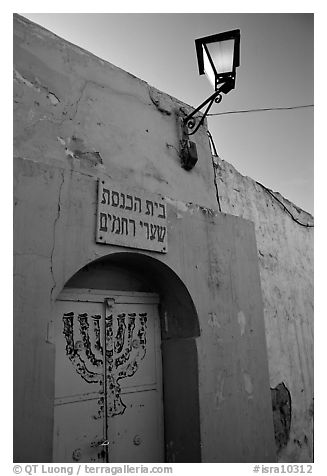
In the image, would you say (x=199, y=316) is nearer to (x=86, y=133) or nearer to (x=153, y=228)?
(x=153, y=228)

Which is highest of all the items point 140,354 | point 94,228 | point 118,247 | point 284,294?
point 94,228

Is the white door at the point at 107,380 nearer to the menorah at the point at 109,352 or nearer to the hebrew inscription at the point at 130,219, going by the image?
the menorah at the point at 109,352

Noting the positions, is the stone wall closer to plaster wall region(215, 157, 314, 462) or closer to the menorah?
plaster wall region(215, 157, 314, 462)

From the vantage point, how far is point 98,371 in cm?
243

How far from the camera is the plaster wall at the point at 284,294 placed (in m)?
3.99

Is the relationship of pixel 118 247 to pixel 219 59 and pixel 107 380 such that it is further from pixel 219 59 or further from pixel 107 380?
pixel 219 59

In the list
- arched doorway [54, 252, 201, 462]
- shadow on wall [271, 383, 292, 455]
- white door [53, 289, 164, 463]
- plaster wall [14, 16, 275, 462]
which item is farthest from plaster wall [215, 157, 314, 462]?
white door [53, 289, 164, 463]

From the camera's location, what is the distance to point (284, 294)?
4.48m

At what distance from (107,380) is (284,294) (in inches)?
111

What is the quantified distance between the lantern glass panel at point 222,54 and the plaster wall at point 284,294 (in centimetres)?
134

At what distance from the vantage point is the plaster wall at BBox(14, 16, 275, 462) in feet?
6.21

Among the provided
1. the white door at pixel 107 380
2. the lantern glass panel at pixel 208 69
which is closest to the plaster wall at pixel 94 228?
the white door at pixel 107 380

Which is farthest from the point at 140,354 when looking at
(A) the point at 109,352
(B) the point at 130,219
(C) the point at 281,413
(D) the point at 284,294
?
(D) the point at 284,294

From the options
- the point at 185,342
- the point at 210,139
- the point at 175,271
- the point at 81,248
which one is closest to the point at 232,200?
the point at 210,139
